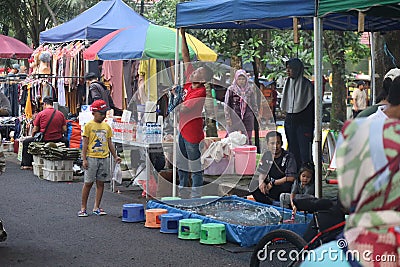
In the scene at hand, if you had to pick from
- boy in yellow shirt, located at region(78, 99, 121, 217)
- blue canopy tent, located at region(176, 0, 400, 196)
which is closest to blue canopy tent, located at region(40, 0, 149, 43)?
blue canopy tent, located at region(176, 0, 400, 196)

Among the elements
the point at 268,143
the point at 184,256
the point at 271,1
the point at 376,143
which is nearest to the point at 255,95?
the point at 268,143

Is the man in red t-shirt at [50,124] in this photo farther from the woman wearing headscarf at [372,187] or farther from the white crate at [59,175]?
the woman wearing headscarf at [372,187]

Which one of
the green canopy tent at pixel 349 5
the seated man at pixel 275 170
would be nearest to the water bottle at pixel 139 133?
the seated man at pixel 275 170

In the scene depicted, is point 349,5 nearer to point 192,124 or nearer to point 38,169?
point 192,124

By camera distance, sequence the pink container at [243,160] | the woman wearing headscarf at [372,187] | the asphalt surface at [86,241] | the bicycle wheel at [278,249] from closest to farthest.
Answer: the woman wearing headscarf at [372,187]
the bicycle wheel at [278,249]
the asphalt surface at [86,241]
the pink container at [243,160]

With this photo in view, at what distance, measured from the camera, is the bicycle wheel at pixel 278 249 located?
19.5 ft

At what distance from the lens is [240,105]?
14242 mm

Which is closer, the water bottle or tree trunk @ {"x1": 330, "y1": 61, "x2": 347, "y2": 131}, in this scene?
the water bottle

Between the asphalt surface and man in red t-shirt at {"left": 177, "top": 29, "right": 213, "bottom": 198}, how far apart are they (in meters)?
1.15

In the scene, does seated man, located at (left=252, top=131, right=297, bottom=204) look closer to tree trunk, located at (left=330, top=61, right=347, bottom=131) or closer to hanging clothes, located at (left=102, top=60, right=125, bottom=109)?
hanging clothes, located at (left=102, top=60, right=125, bottom=109)

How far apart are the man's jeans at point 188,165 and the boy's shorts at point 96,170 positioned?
120 cm

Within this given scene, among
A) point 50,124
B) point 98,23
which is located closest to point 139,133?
point 50,124

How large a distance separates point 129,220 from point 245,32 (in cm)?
1041

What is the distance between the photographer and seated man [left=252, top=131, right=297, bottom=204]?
390 inches
